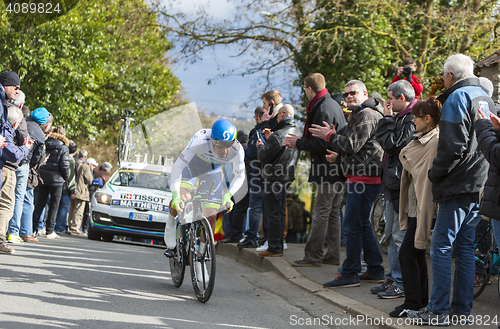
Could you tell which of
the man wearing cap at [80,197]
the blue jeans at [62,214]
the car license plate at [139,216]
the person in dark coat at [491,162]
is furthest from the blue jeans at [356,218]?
the man wearing cap at [80,197]

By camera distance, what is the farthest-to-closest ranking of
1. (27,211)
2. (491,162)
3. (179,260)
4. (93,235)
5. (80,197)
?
(80,197) < (93,235) < (27,211) < (179,260) < (491,162)

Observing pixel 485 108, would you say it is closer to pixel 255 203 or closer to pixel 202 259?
pixel 202 259

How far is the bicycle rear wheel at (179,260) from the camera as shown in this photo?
5.96m

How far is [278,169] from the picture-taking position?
796 cm

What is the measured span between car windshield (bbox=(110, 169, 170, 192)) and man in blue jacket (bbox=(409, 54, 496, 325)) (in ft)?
26.1

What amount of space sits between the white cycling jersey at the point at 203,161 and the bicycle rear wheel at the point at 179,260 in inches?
23.5

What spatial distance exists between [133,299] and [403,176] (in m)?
2.81

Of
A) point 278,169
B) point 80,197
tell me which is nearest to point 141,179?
point 80,197

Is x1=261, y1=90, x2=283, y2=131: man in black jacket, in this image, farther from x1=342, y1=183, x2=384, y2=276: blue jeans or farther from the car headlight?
the car headlight

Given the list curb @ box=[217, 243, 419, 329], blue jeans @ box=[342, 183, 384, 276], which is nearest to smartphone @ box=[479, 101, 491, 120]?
curb @ box=[217, 243, 419, 329]

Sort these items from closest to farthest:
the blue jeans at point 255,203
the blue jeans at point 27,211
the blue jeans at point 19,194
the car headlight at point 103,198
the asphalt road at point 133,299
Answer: the asphalt road at point 133,299, the blue jeans at point 19,194, the blue jeans at point 255,203, the blue jeans at point 27,211, the car headlight at point 103,198

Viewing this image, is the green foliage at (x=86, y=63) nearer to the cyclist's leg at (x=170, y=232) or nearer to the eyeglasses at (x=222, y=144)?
the cyclist's leg at (x=170, y=232)

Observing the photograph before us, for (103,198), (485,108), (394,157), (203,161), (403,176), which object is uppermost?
(485,108)

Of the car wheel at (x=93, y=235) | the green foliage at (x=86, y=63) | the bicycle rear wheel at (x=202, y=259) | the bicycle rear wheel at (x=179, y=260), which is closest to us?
the bicycle rear wheel at (x=202, y=259)
